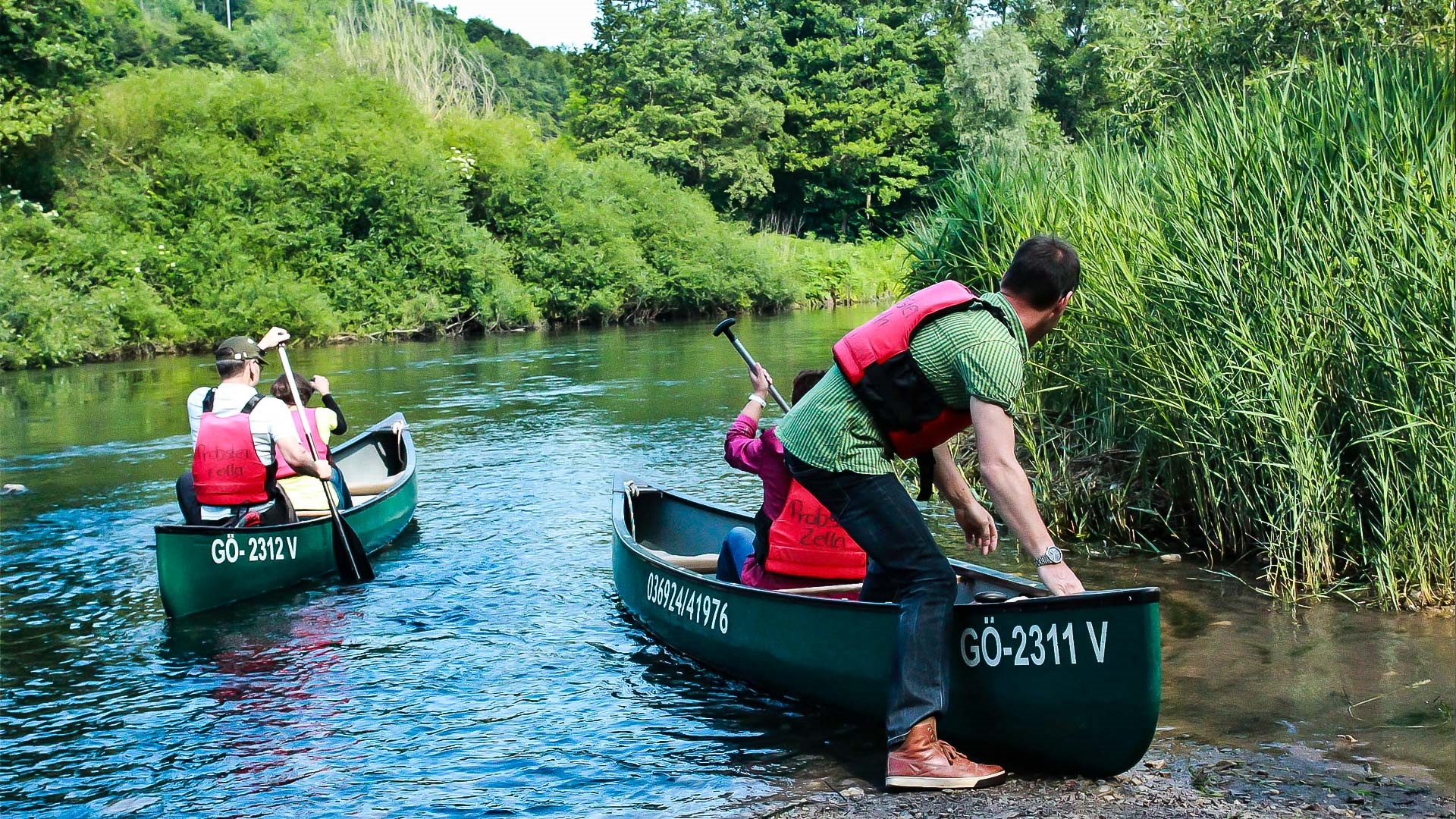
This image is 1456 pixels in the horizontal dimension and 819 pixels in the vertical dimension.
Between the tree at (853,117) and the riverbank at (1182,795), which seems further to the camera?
the tree at (853,117)

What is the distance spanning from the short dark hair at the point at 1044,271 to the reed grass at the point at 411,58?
35561mm

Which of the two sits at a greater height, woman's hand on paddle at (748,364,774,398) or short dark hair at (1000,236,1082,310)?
short dark hair at (1000,236,1082,310)

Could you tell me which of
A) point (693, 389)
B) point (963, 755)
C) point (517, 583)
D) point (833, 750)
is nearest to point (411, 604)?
point (517, 583)

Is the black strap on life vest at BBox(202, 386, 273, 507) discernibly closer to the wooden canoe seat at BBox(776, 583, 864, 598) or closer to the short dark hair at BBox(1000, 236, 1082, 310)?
the wooden canoe seat at BBox(776, 583, 864, 598)

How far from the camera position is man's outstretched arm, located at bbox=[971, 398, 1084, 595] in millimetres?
3969

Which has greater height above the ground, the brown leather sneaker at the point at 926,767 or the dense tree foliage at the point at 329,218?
the dense tree foliage at the point at 329,218

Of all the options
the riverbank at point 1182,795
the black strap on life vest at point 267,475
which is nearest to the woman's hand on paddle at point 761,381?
the riverbank at point 1182,795

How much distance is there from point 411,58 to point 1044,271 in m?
39.5

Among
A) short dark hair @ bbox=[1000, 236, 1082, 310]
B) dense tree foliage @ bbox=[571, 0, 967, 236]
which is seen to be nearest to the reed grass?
dense tree foliage @ bbox=[571, 0, 967, 236]

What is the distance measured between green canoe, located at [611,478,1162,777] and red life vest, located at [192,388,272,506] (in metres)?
3.15

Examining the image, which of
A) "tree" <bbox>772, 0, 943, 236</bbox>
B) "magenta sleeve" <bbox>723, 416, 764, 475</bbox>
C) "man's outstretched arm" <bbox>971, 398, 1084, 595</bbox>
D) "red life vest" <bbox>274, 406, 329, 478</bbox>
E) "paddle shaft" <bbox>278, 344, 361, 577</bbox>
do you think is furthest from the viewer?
"tree" <bbox>772, 0, 943, 236</bbox>

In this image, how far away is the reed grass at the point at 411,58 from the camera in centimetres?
3891

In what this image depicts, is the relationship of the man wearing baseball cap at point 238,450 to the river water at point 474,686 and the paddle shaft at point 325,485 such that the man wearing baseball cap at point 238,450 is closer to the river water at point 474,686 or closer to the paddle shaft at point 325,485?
the paddle shaft at point 325,485

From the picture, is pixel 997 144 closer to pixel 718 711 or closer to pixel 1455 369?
pixel 1455 369
